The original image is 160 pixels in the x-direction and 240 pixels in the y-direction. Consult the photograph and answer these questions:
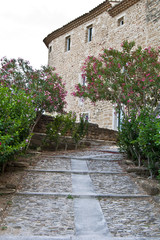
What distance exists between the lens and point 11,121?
14.6 feet

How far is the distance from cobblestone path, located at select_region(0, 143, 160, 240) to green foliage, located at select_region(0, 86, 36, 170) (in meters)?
0.77

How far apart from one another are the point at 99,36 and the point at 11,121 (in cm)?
1390

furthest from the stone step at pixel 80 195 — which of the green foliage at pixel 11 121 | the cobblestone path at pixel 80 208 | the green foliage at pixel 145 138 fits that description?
the green foliage at pixel 145 138

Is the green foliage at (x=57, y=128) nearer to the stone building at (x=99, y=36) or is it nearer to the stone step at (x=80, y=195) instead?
the stone building at (x=99, y=36)

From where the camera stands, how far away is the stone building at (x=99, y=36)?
13.2 m

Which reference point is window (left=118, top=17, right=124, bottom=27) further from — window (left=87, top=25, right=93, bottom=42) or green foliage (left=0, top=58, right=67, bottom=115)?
green foliage (left=0, top=58, right=67, bottom=115)

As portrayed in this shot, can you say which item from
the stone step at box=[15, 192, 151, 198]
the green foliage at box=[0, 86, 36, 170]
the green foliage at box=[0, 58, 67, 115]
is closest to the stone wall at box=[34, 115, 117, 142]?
the green foliage at box=[0, 58, 67, 115]

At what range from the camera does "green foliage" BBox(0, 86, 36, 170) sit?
13.8ft

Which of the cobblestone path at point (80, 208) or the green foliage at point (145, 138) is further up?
the green foliage at point (145, 138)

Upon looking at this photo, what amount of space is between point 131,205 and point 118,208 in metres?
0.27

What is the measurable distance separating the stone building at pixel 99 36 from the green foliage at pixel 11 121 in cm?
549

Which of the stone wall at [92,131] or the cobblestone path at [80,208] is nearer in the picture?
the cobblestone path at [80,208]

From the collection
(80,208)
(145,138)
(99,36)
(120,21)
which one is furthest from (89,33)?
(80,208)

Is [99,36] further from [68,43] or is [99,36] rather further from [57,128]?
[57,128]
